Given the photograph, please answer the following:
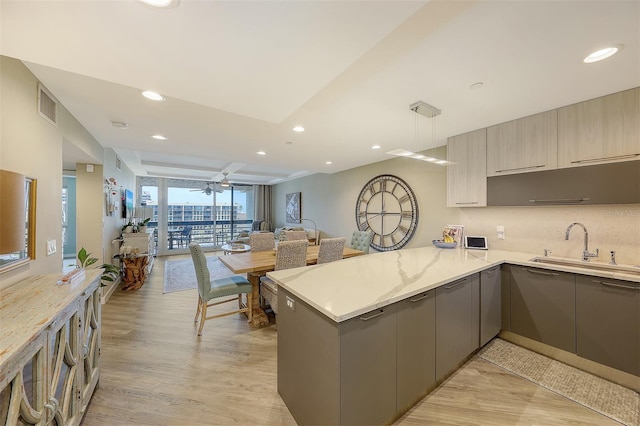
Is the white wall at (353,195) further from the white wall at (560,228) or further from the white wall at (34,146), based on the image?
the white wall at (34,146)

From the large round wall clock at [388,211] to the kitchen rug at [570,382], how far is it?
2039mm

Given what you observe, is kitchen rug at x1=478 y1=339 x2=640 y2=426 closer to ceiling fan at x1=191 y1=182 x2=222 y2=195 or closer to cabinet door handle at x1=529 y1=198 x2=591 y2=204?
cabinet door handle at x1=529 y1=198 x2=591 y2=204

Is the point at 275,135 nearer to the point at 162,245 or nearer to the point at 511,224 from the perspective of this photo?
the point at 511,224

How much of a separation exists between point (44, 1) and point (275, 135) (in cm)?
210

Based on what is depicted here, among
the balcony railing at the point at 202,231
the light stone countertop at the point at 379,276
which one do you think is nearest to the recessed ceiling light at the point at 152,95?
the light stone countertop at the point at 379,276

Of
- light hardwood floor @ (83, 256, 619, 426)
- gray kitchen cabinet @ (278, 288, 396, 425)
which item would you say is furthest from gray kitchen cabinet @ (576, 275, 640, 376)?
gray kitchen cabinet @ (278, 288, 396, 425)

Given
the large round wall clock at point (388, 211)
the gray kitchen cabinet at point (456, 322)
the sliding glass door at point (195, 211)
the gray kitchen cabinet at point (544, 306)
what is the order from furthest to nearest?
1. the sliding glass door at point (195, 211)
2. the large round wall clock at point (388, 211)
3. the gray kitchen cabinet at point (544, 306)
4. the gray kitchen cabinet at point (456, 322)

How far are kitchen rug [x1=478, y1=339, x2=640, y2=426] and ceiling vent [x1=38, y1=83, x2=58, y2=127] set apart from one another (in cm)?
433

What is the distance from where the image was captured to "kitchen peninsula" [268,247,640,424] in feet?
4.03

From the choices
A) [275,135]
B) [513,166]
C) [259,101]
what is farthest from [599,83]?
[275,135]

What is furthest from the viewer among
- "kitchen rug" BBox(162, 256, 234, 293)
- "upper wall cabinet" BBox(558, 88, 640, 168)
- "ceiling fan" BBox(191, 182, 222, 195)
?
"ceiling fan" BBox(191, 182, 222, 195)

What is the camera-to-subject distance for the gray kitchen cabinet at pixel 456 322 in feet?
5.64

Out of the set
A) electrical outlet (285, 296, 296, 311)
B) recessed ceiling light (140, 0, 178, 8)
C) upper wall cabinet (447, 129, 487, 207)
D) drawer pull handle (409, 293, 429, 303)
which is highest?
recessed ceiling light (140, 0, 178, 8)

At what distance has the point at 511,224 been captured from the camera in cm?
284
